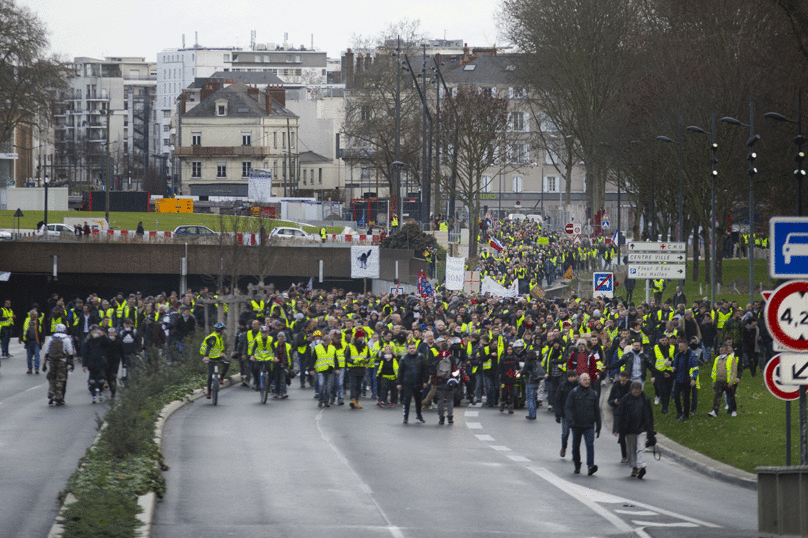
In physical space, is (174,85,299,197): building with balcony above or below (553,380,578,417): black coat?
above

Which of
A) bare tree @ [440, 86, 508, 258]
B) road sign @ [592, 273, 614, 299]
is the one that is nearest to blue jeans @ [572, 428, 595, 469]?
road sign @ [592, 273, 614, 299]

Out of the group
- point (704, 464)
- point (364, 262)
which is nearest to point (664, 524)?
point (704, 464)

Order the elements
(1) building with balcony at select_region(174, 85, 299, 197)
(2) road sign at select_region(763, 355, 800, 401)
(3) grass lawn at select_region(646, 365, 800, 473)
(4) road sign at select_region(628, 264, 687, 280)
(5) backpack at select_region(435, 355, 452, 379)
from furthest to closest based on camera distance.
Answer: (1) building with balcony at select_region(174, 85, 299, 197) < (4) road sign at select_region(628, 264, 687, 280) < (5) backpack at select_region(435, 355, 452, 379) < (3) grass lawn at select_region(646, 365, 800, 473) < (2) road sign at select_region(763, 355, 800, 401)

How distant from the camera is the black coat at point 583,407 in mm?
16828

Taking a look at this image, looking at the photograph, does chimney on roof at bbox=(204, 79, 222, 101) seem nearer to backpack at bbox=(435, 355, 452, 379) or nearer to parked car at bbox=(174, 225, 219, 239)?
parked car at bbox=(174, 225, 219, 239)

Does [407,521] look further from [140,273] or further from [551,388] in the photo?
[140,273]

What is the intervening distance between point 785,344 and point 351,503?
5.72 meters

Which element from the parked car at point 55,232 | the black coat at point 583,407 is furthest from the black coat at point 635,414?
the parked car at point 55,232

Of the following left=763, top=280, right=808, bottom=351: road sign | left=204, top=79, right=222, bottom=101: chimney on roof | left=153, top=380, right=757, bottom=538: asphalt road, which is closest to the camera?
left=763, top=280, right=808, bottom=351: road sign

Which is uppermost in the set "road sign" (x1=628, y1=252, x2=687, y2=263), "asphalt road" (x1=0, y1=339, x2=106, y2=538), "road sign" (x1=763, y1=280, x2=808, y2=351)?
"road sign" (x1=628, y1=252, x2=687, y2=263)

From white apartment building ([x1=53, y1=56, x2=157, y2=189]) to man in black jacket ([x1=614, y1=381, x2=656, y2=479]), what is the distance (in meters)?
146

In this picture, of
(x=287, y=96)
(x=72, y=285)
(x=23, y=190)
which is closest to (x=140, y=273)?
(x=72, y=285)

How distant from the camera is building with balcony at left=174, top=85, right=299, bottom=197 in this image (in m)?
123

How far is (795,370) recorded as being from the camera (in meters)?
9.87
